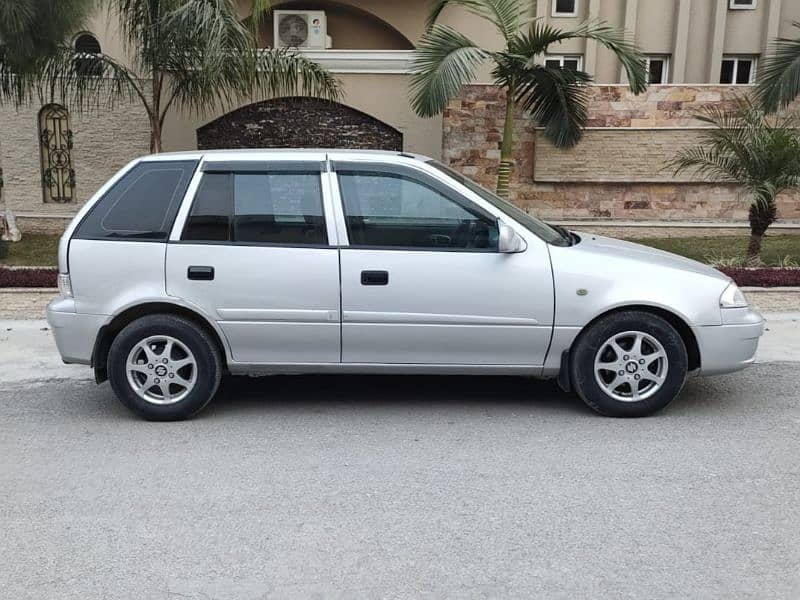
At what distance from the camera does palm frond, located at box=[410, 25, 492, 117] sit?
1073 centimetres

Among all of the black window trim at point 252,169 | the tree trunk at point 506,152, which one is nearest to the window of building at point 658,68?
the tree trunk at point 506,152

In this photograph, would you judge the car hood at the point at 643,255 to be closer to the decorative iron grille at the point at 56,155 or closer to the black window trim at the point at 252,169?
the black window trim at the point at 252,169

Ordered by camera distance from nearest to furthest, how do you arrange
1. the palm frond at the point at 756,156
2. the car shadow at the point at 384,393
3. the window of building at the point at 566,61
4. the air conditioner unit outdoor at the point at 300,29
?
the car shadow at the point at 384,393 < the palm frond at the point at 756,156 < the air conditioner unit outdoor at the point at 300,29 < the window of building at the point at 566,61

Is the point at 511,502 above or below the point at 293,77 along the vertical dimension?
below

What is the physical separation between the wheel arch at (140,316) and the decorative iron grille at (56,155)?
10.1 metres

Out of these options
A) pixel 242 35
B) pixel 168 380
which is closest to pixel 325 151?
pixel 168 380

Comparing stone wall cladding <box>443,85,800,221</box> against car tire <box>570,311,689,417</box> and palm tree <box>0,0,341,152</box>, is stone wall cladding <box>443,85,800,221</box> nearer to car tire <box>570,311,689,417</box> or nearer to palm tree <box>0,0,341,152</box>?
palm tree <box>0,0,341,152</box>

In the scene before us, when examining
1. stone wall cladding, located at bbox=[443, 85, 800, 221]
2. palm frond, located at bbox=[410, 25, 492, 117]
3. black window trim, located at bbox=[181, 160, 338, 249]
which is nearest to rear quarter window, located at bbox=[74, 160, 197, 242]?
black window trim, located at bbox=[181, 160, 338, 249]

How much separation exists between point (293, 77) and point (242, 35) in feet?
4.26

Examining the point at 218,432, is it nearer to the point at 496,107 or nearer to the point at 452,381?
the point at 452,381

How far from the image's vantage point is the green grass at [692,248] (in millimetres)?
11531

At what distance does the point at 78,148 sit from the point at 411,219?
35.9 feet

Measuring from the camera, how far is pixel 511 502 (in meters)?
4.07

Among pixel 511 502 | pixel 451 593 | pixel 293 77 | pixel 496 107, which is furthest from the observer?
pixel 496 107
